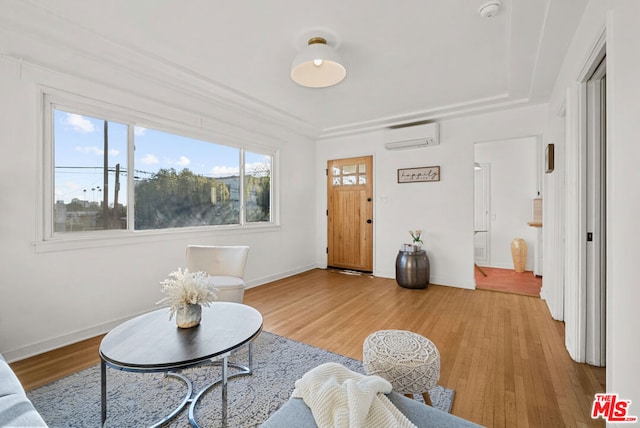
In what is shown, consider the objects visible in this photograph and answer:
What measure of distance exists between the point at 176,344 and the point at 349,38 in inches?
100

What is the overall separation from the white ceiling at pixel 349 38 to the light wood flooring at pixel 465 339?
2.54 metres

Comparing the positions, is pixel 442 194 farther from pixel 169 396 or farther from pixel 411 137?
pixel 169 396

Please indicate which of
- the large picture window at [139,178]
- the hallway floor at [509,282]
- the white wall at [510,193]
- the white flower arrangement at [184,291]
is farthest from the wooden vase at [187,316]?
the white wall at [510,193]

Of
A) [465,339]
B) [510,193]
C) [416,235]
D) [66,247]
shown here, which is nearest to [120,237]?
[66,247]

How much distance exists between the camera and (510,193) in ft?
17.7

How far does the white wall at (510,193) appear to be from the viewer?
5199mm

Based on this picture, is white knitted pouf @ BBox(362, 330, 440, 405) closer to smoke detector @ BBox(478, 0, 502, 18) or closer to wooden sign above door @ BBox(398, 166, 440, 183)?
smoke detector @ BBox(478, 0, 502, 18)

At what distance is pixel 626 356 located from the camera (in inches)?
48.3

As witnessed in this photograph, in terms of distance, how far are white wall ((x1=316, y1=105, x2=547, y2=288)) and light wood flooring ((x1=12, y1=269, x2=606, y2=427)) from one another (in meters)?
0.53

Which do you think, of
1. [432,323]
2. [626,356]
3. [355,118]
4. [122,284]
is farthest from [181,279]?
[355,118]

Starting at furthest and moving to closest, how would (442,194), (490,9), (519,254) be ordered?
(519,254) < (442,194) < (490,9)

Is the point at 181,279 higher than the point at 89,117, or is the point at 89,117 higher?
the point at 89,117

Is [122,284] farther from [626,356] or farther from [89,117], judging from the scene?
[626,356]

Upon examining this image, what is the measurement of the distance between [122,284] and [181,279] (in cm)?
165
